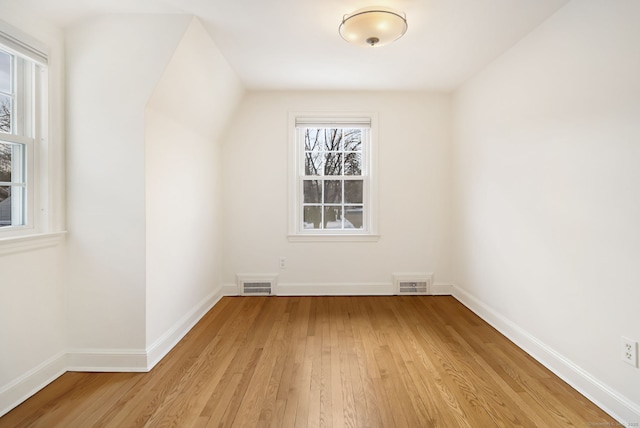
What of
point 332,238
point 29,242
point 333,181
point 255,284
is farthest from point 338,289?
point 29,242

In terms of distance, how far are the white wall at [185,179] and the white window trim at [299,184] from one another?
2.66 ft

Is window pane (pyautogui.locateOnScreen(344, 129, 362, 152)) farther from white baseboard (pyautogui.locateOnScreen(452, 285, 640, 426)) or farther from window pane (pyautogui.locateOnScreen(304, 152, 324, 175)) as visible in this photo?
white baseboard (pyautogui.locateOnScreen(452, 285, 640, 426))

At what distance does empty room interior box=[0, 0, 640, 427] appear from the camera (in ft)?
5.78

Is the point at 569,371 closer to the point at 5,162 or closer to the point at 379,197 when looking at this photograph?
the point at 379,197

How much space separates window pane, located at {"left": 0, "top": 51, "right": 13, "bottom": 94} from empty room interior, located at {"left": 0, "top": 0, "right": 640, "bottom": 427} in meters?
0.01

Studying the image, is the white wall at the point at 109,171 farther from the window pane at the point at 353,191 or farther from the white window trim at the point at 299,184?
the window pane at the point at 353,191

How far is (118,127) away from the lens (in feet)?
7.02

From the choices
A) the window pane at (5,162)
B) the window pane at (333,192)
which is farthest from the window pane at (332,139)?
the window pane at (5,162)

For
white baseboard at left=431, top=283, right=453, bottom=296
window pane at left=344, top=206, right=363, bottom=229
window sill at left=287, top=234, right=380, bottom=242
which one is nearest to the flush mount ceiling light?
window pane at left=344, top=206, right=363, bottom=229

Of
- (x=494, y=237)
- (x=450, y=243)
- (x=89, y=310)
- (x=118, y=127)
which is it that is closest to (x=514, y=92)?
(x=494, y=237)

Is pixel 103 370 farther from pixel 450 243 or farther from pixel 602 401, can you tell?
pixel 450 243

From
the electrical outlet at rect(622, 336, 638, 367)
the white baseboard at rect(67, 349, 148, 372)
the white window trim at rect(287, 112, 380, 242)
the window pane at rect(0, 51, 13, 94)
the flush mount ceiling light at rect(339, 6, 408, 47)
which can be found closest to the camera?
the electrical outlet at rect(622, 336, 638, 367)

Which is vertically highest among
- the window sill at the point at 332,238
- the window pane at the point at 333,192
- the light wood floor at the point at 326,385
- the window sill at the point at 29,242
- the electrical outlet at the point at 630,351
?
the window pane at the point at 333,192

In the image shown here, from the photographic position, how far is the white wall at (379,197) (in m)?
3.76
